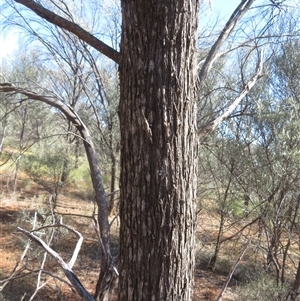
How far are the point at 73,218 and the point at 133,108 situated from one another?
32.6 ft

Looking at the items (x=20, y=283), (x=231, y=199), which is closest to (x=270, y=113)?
(x=231, y=199)

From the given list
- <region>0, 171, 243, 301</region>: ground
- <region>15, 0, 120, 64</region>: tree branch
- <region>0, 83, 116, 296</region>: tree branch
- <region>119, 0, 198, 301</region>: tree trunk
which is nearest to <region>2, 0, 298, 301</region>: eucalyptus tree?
<region>119, 0, 198, 301</region>: tree trunk

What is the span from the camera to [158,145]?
1.22 m

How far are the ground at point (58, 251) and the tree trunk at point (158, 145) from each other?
3.29 meters

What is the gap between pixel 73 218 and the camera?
1074 centimetres

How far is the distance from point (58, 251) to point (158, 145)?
24.5ft

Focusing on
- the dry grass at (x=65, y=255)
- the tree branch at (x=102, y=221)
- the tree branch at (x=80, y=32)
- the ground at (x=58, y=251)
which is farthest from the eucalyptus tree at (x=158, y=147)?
the dry grass at (x=65, y=255)

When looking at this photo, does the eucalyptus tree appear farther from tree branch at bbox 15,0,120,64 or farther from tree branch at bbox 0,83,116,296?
tree branch at bbox 0,83,116,296

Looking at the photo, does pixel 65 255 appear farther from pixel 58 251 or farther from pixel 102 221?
pixel 102 221

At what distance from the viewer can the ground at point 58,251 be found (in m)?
6.68

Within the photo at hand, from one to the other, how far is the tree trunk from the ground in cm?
329

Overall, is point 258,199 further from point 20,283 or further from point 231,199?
point 20,283

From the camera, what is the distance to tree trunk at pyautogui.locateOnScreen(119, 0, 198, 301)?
47.6 inches

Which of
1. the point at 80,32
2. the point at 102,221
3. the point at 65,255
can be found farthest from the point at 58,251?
the point at 80,32
